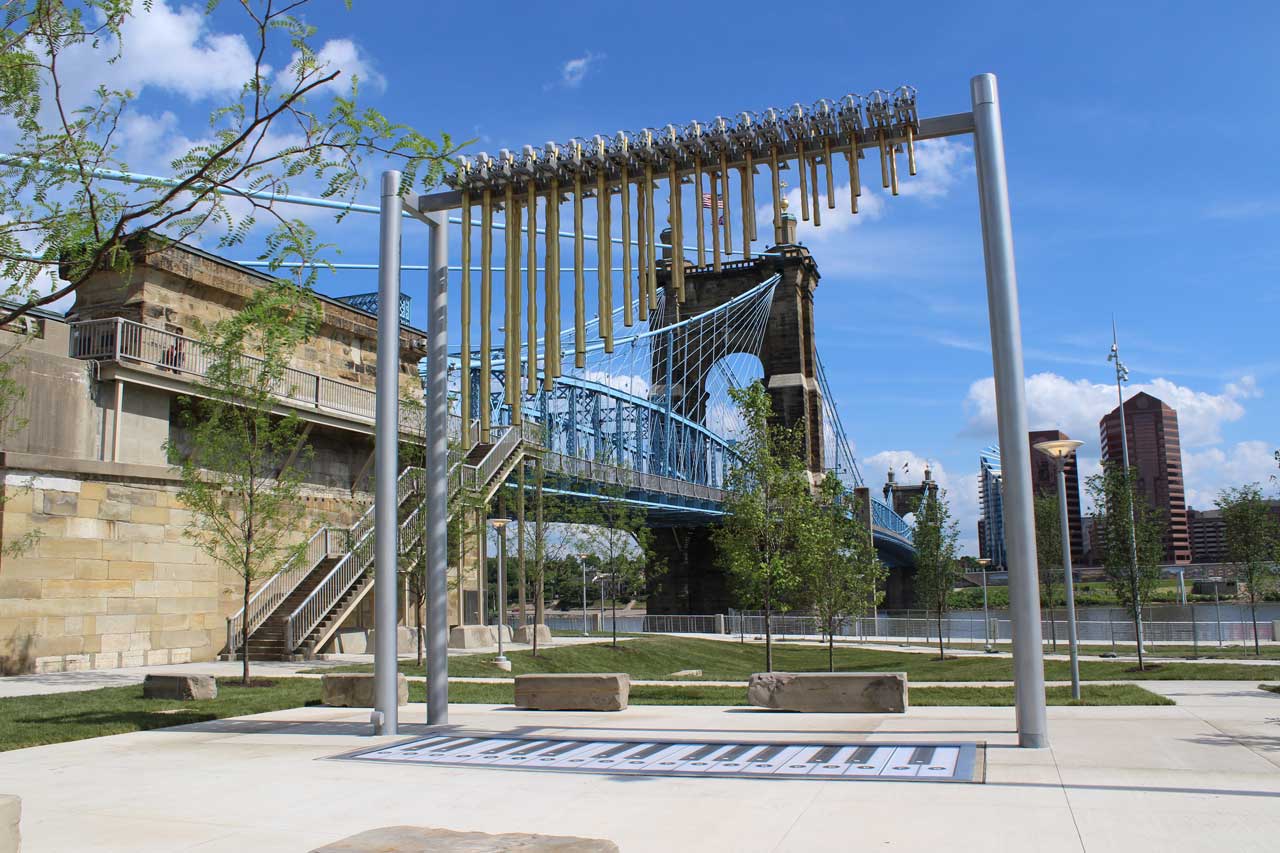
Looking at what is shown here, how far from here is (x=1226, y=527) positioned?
36.2 meters

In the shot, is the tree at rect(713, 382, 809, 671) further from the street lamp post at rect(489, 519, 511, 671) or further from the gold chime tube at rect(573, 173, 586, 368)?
the gold chime tube at rect(573, 173, 586, 368)

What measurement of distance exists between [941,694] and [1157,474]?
97343 mm

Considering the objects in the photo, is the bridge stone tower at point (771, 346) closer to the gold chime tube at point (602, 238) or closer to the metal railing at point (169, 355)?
the metal railing at point (169, 355)

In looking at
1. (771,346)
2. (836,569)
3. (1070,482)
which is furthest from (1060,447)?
(1070,482)

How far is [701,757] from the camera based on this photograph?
30.5 ft

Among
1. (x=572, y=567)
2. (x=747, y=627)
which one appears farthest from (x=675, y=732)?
(x=747, y=627)

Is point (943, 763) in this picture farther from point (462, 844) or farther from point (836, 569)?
point (836, 569)

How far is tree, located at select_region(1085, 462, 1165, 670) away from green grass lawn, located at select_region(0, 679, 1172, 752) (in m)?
12.6

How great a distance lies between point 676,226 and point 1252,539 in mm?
32370

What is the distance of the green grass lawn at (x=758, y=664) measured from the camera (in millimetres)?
22547

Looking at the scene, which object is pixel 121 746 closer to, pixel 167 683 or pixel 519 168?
pixel 167 683

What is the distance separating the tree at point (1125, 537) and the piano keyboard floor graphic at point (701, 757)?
21.3 metres

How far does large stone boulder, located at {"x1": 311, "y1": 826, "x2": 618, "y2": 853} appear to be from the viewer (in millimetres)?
4844

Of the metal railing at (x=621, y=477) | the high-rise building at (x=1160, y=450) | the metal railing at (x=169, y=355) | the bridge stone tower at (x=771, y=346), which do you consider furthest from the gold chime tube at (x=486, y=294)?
the high-rise building at (x=1160, y=450)
